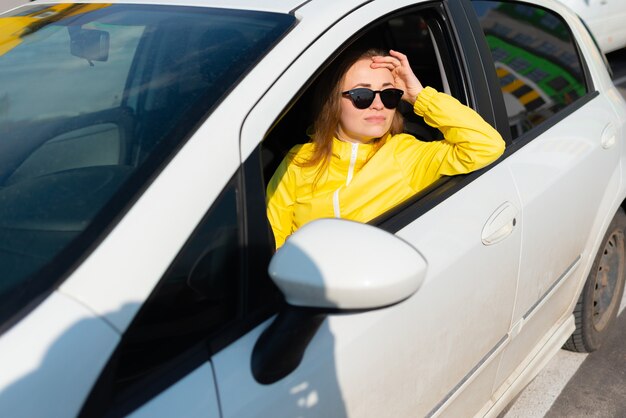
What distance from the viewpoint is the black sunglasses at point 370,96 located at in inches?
83.3

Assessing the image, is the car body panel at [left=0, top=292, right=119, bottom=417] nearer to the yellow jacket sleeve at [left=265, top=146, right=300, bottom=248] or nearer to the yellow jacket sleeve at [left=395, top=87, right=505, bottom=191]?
the yellow jacket sleeve at [left=265, top=146, right=300, bottom=248]

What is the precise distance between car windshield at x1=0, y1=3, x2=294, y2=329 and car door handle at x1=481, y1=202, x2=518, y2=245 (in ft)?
2.48

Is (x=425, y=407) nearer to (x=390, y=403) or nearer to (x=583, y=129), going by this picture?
(x=390, y=403)

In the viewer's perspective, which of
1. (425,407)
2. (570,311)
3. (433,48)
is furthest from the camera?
(570,311)

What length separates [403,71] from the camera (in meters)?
2.23

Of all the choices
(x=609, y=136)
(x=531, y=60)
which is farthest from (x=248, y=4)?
(x=609, y=136)

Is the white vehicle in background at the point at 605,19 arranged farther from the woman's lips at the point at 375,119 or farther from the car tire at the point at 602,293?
the woman's lips at the point at 375,119

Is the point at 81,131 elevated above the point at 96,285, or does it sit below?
above

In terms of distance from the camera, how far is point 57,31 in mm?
1963

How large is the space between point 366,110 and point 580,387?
157 centimetres

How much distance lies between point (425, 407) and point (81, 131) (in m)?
1.05

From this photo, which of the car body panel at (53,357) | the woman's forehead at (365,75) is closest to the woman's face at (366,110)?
the woman's forehead at (365,75)

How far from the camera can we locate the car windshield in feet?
4.16

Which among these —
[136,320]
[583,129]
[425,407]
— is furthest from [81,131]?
[583,129]
